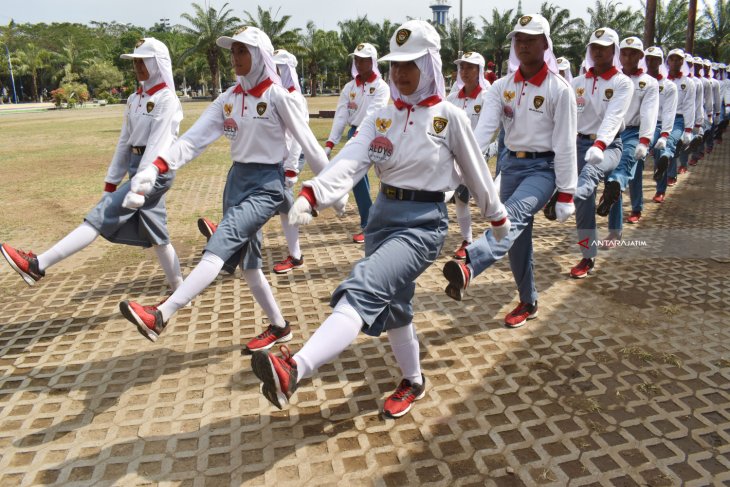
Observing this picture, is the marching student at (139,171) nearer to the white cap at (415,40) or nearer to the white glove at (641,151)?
the white cap at (415,40)

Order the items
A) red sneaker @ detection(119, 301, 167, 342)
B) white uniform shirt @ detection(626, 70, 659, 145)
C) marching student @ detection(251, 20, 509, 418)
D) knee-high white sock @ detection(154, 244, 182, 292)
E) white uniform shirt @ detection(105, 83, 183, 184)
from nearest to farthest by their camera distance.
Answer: marching student @ detection(251, 20, 509, 418)
red sneaker @ detection(119, 301, 167, 342)
white uniform shirt @ detection(105, 83, 183, 184)
knee-high white sock @ detection(154, 244, 182, 292)
white uniform shirt @ detection(626, 70, 659, 145)

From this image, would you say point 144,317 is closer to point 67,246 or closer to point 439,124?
point 67,246

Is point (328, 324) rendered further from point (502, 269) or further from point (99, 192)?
point (99, 192)

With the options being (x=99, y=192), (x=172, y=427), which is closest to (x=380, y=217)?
(x=172, y=427)

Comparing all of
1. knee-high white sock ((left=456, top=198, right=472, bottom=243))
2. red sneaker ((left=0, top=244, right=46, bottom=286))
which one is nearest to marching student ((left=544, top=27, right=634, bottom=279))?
knee-high white sock ((left=456, top=198, right=472, bottom=243))

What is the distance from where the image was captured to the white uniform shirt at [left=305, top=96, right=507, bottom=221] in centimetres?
287

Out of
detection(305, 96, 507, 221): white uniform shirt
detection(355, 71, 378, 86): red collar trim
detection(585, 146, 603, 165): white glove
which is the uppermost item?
detection(355, 71, 378, 86): red collar trim

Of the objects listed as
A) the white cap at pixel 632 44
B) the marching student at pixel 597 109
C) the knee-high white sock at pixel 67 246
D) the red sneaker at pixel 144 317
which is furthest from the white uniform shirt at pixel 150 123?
the white cap at pixel 632 44

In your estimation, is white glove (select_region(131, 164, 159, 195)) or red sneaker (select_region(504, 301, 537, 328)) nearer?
white glove (select_region(131, 164, 159, 195))

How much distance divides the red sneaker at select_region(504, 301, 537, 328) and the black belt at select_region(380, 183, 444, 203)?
174 centimetres

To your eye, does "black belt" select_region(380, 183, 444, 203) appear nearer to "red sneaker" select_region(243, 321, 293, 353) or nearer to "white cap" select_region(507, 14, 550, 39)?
"red sneaker" select_region(243, 321, 293, 353)

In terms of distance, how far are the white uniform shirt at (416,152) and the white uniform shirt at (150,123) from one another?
6.48 feet

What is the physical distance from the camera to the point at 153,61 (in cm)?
441

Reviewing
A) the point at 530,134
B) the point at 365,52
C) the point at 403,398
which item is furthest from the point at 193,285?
the point at 365,52
